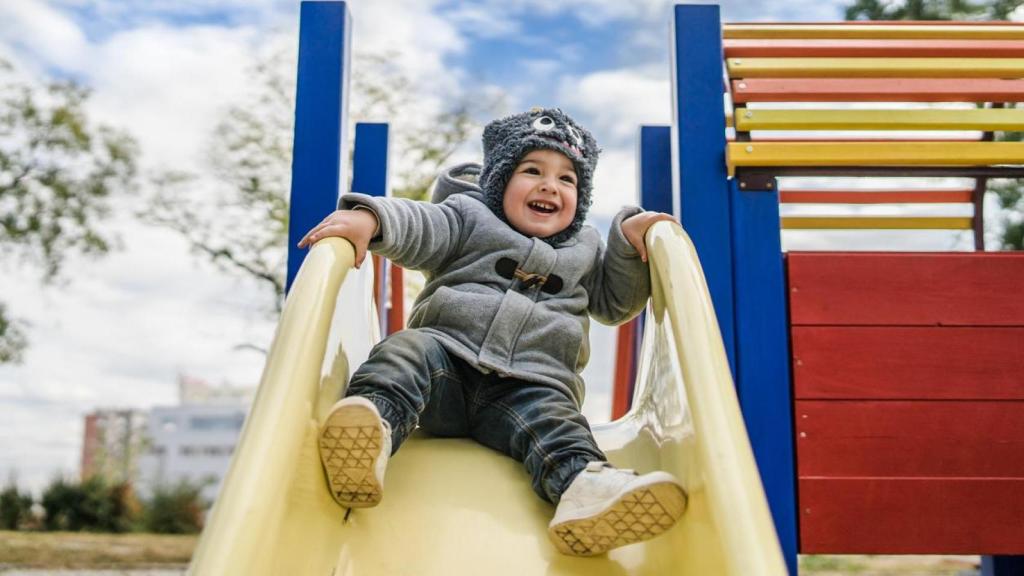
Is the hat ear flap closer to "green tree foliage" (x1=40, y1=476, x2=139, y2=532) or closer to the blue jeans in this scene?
the blue jeans

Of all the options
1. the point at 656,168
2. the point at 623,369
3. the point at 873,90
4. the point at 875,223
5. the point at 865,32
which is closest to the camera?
the point at 873,90

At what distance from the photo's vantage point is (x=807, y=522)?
202 centimetres

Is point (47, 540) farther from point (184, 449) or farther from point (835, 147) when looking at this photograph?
point (835, 147)

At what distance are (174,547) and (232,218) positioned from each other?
2932 millimetres

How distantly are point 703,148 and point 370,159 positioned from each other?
41.3 inches

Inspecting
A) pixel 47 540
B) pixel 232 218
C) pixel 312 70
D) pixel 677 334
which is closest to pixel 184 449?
pixel 47 540

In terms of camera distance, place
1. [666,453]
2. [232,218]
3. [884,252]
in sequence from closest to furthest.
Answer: [666,453]
[884,252]
[232,218]

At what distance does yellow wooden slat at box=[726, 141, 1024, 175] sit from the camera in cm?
214

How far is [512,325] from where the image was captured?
198cm

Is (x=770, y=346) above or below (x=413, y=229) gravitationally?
below

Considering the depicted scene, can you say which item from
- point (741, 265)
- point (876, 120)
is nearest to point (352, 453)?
point (741, 265)

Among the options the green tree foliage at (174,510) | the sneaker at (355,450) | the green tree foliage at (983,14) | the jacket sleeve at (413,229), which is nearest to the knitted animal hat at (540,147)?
the jacket sleeve at (413,229)

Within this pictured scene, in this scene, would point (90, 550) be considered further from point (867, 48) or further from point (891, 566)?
point (867, 48)

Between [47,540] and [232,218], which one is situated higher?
[232,218]
